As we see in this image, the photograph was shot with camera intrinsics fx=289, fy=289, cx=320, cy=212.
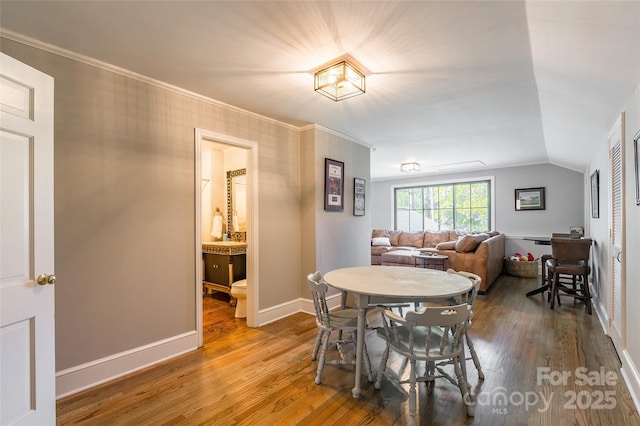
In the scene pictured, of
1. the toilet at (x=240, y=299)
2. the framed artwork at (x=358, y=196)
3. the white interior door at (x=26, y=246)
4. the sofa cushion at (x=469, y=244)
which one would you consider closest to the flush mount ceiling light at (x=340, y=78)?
the white interior door at (x=26, y=246)

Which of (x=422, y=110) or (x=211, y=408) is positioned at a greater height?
(x=422, y=110)

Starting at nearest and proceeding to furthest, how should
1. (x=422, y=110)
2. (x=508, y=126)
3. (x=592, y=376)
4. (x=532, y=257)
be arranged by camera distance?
(x=592, y=376), (x=422, y=110), (x=508, y=126), (x=532, y=257)

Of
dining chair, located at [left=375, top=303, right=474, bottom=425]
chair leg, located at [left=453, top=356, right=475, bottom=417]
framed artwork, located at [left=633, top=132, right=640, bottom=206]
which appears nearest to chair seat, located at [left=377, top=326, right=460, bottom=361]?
dining chair, located at [left=375, top=303, right=474, bottom=425]

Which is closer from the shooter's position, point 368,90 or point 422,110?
point 368,90

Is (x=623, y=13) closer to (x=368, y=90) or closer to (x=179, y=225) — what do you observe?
(x=368, y=90)

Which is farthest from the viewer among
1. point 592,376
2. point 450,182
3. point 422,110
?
point 450,182

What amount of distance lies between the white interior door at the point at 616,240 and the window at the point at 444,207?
4210 millimetres

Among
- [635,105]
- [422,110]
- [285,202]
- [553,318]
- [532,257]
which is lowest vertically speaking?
[553,318]

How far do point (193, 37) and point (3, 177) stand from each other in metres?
1.25

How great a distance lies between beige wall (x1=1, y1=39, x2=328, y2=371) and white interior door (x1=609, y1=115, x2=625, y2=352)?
11.7 feet

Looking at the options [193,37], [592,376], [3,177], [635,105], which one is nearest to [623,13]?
[635,105]

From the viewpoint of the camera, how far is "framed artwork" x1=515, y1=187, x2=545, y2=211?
616cm

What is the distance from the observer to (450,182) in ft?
23.9

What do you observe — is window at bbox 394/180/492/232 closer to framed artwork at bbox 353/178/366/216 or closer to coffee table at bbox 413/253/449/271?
coffee table at bbox 413/253/449/271
